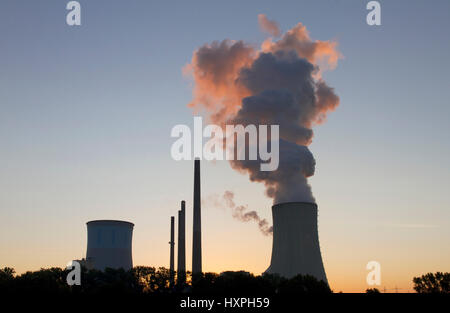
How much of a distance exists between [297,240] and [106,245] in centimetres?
2389

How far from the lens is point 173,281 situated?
153ft

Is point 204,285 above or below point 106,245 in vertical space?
below

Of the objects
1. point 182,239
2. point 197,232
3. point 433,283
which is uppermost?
point 197,232

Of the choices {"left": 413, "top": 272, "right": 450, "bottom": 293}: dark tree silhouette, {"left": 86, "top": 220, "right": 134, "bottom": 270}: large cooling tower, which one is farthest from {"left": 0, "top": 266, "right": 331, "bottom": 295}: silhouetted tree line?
{"left": 413, "top": 272, "right": 450, "bottom": 293}: dark tree silhouette

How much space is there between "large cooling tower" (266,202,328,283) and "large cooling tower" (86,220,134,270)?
20.8 metres

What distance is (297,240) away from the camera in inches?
1489

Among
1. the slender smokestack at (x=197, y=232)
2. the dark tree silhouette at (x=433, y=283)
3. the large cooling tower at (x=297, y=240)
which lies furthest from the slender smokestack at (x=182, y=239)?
the dark tree silhouette at (x=433, y=283)

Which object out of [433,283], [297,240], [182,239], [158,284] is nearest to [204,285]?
[297,240]

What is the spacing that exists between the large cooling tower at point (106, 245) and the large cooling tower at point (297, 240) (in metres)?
20.8
